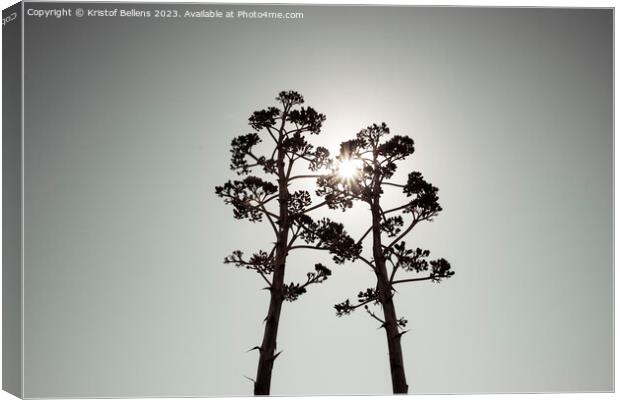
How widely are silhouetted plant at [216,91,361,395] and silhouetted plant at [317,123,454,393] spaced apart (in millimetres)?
142

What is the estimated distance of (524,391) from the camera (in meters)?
7.89

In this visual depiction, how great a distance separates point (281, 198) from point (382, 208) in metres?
0.84

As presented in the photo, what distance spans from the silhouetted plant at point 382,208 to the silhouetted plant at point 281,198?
0.46 ft

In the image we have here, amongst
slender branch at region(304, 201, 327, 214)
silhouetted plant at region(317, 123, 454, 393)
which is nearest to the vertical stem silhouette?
silhouetted plant at region(317, 123, 454, 393)

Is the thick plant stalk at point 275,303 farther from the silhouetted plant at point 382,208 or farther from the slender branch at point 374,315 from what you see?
the slender branch at point 374,315

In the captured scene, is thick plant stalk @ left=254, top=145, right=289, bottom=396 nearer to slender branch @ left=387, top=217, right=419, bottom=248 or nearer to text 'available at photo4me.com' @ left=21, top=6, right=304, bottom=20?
slender branch @ left=387, top=217, right=419, bottom=248

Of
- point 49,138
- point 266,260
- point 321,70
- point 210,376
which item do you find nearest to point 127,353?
point 210,376

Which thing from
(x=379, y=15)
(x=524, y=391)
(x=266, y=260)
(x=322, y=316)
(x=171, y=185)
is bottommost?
(x=524, y=391)

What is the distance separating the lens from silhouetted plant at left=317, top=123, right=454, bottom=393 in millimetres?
7766

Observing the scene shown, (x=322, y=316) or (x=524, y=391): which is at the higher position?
(x=322, y=316)

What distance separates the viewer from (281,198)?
25.5 feet

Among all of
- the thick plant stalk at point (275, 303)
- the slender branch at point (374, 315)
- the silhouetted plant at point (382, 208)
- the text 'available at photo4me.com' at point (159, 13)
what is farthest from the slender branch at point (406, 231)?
the text 'available at photo4me.com' at point (159, 13)

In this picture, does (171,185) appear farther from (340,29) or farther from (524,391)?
(524,391)

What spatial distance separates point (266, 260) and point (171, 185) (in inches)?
39.2
